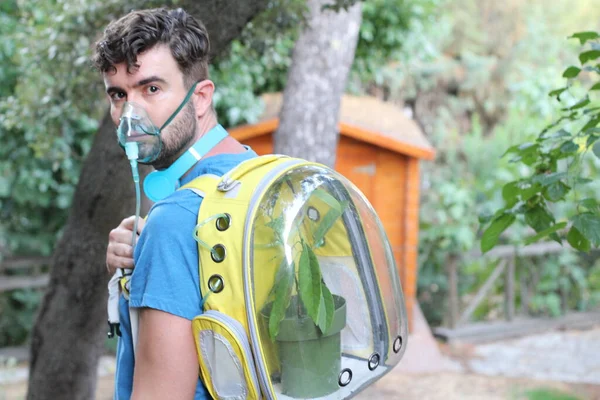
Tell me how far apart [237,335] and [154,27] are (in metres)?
0.72

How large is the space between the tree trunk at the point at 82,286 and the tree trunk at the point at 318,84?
2383mm

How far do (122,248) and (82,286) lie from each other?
1.79m

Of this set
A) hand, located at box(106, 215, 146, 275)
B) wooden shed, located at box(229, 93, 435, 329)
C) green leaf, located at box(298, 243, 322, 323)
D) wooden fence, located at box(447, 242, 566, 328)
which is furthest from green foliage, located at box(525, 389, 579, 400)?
hand, located at box(106, 215, 146, 275)

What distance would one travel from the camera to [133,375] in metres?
1.62

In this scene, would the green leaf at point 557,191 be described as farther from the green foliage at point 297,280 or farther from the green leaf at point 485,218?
the green foliage at point 297,280

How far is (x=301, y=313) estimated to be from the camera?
161cm

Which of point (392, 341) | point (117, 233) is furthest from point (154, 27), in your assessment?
point (392, 341)

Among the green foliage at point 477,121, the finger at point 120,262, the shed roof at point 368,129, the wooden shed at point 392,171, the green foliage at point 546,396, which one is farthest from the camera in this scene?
the green foliage at point 477,121

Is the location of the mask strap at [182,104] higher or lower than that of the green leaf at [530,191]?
higher

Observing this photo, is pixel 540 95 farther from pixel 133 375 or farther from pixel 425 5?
pixel 133 375

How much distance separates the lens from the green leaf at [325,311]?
1.61m

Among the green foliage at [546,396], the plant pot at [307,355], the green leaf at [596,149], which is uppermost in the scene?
the green leaf at [596,149]

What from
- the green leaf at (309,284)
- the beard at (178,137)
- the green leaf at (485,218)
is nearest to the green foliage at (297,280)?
the green leaf at (309,284)

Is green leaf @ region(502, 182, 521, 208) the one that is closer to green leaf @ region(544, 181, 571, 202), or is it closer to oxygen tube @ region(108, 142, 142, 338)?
green leaf @ region(544, 181, 571, 202)
